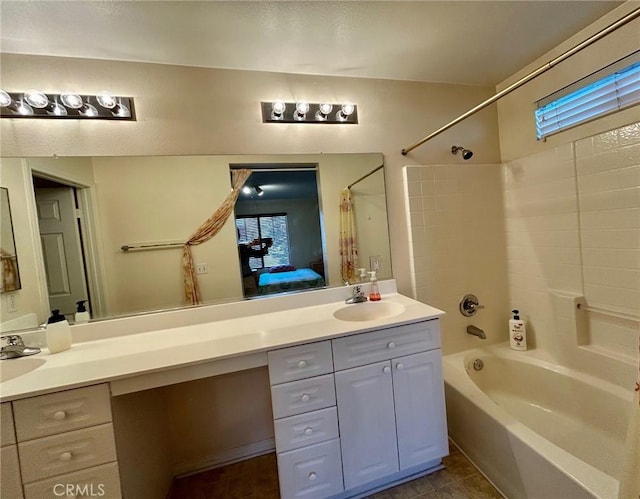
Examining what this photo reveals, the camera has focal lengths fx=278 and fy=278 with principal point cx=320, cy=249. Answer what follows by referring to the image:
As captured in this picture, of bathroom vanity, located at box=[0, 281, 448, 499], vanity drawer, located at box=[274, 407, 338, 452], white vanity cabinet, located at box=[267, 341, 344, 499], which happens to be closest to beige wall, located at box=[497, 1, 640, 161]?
bathroom vanity, located at box=[0, 281, 448, 499]

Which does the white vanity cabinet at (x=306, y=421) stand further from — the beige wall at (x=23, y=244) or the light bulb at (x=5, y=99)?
the light bulb at (x=5, y=99)

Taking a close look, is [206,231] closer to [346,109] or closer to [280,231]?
[280,231]

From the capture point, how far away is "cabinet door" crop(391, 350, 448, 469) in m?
1.34

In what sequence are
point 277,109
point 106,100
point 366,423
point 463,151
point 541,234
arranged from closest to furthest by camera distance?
1. point 366,423
2. point 106,100
3. point 277,109
4. point 541,234
5. point 463,151

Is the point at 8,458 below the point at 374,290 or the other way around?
below

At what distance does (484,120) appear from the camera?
2.05 m

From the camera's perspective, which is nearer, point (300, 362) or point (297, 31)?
point (300, 362)

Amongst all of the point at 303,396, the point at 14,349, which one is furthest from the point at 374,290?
the point at 14,349

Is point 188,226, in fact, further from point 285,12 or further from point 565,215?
point 565,215

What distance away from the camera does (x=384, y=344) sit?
4.33 ft

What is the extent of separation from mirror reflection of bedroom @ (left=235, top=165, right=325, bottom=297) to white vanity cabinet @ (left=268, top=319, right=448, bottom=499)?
0.57 metres

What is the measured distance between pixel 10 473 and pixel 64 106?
155 centimetres

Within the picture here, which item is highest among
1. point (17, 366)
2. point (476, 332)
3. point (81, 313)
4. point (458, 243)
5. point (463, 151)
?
point (463, 151)

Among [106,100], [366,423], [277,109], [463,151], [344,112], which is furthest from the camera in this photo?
[463,151]
